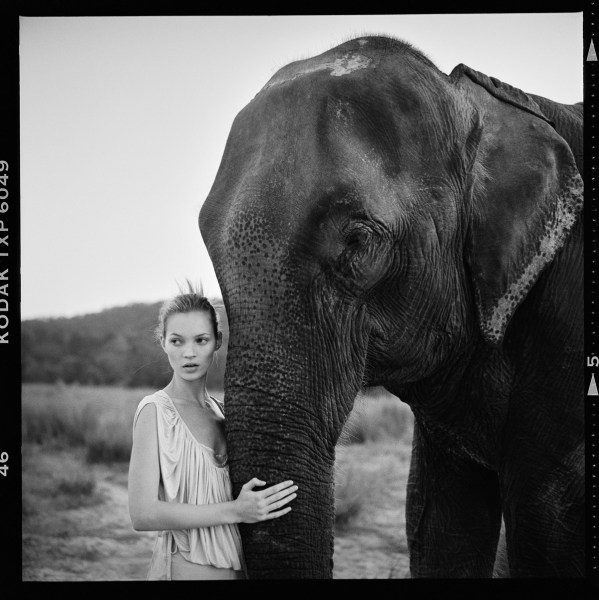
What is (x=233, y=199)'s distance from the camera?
243 cm

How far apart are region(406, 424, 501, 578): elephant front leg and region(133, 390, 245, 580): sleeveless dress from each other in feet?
3.34

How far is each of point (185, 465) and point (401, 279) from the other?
0.75 m

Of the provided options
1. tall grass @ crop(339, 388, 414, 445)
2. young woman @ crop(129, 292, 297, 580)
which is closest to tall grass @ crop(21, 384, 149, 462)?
tall grass @ crop(339, 388, 414, 445)

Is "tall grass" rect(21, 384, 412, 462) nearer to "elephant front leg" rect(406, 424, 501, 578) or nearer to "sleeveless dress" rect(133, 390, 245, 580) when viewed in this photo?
"elephant front leg" rect(406, 424, 501, 578)

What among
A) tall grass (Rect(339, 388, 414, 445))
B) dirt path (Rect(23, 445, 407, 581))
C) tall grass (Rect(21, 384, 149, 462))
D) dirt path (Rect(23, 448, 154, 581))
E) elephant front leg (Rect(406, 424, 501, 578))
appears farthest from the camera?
tall grass (Rect(339, 388, 414, 445))

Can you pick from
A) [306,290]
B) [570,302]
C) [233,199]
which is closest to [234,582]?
[306,290]

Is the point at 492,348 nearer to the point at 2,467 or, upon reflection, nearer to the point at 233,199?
the point at 233,199

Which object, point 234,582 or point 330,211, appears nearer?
point 330,211

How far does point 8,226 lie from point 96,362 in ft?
25.2

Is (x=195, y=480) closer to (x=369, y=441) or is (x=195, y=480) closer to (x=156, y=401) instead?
(x=156, y=401)

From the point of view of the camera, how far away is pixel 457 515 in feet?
11.2

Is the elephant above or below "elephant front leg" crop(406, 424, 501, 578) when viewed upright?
above

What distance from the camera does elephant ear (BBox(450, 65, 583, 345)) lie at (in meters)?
2.68

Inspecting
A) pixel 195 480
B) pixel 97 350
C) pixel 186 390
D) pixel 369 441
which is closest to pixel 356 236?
pixel 186 390
